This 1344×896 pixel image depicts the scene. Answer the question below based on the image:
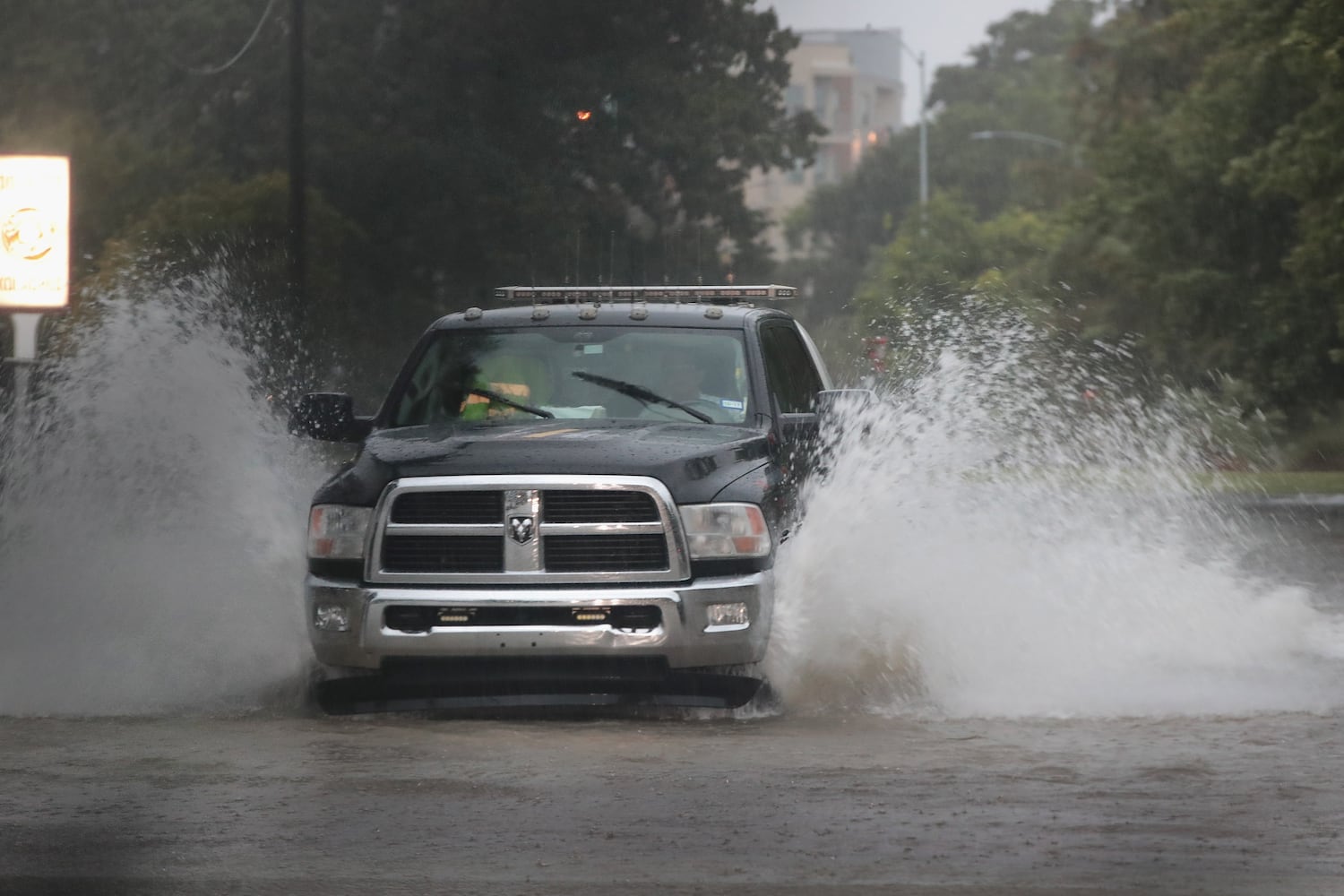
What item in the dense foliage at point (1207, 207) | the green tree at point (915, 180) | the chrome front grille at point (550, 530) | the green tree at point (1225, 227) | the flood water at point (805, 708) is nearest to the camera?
the flood water at point (805, 708)

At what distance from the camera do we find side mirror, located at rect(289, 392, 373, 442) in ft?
34.3

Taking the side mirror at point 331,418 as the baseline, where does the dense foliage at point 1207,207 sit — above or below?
above

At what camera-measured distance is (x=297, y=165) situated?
92.7 ft

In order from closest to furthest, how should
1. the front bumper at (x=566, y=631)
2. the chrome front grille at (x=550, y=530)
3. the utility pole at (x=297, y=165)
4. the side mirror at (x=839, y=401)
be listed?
the front bumper at (x=566, y=631)
the chrome front grille at (x=550, y=530)
the side mirror at (x=839, y=401)
the utility pole at (x=297, y=165)

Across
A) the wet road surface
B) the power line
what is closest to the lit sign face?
the wet road surface

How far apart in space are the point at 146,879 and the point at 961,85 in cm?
15465

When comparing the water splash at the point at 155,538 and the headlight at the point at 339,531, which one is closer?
the headlight at the point at 339,531

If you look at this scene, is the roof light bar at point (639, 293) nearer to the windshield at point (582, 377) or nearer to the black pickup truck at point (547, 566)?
the windshield at point (582, 377)

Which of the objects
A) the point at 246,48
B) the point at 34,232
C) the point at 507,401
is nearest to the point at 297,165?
the point at 34,232

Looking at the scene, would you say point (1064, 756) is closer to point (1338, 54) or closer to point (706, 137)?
point (1338, 54)

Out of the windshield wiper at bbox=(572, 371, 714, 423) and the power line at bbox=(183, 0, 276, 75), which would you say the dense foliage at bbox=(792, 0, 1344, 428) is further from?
the power line at bbox=(183, 0, 276, 75)

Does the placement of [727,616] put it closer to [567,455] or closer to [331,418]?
[567,455]

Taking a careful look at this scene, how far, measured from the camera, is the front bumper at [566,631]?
8906 millimetres

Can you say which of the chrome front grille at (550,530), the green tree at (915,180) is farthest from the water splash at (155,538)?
the green tree at (915,180)
